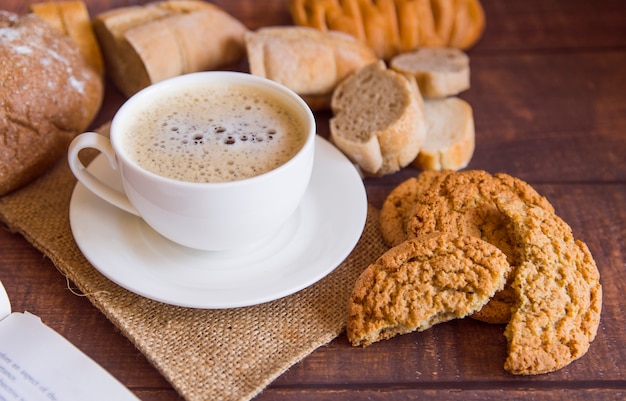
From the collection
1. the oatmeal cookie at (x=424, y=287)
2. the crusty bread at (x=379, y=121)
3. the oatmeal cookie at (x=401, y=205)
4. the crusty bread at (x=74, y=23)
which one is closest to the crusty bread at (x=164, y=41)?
the crusty bread at (x=74, y=23)

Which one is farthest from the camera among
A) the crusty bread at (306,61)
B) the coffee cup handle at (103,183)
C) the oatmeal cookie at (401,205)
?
the crusty bread at (306,61)

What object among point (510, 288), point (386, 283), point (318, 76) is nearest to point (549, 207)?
point (510, 288)

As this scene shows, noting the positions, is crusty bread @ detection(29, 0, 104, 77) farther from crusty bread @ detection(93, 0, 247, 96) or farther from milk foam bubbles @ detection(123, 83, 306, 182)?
milk foam bubbles @ detection(123, 83, 306, 182)

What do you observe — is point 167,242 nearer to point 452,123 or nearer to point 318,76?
point 318,76

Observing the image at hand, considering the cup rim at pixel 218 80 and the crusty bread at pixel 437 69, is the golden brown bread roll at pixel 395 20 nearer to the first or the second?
the crusty bread at pixel 437 69

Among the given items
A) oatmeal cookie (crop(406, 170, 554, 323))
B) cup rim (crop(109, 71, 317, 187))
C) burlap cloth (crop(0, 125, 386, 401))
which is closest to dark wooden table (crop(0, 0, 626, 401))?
burlap cloth (crop(0, 125, 386, 401))
